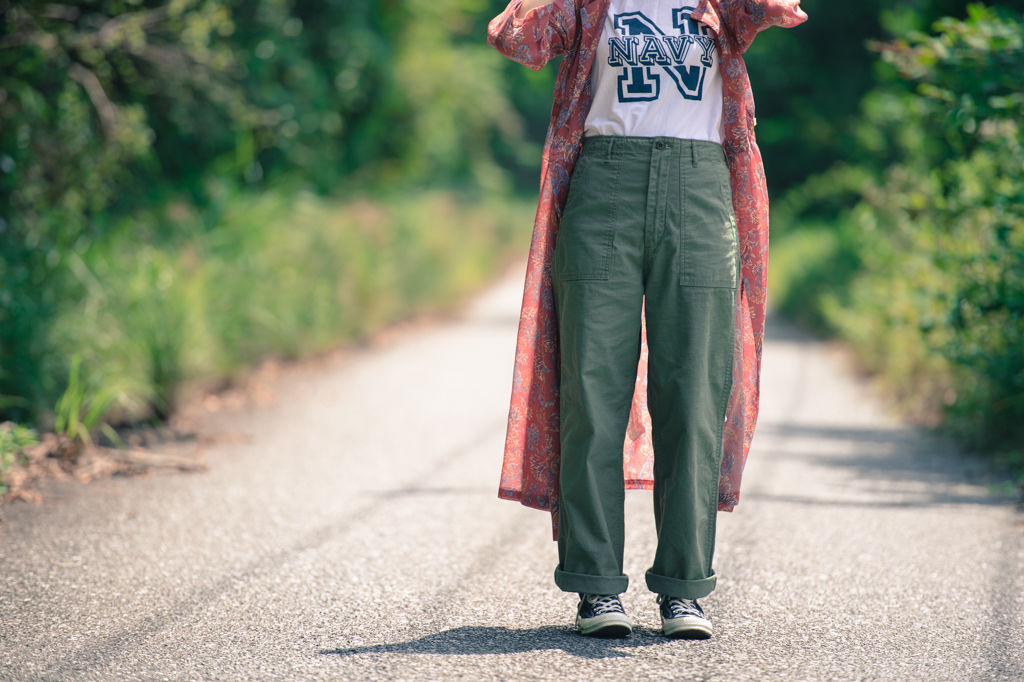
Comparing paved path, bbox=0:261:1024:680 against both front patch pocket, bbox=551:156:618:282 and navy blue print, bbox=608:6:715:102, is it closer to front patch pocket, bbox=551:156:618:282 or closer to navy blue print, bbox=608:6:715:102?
front patch pocket, bbox=551:156:618:282

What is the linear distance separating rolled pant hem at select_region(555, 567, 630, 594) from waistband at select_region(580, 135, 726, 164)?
1129 millimetres

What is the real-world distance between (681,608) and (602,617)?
23 centimetres

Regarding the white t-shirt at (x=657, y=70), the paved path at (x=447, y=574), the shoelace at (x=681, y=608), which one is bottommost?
the paved path at (x=447, y=574)

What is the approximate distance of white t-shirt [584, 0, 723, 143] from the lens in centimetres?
298

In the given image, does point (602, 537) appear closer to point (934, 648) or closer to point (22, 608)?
point (934, 648)

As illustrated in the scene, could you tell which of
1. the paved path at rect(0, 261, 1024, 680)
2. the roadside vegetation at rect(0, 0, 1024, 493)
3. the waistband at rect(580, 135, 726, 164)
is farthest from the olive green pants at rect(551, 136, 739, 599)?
the roadside vegetation at rect(0, 0, 1024, 493)

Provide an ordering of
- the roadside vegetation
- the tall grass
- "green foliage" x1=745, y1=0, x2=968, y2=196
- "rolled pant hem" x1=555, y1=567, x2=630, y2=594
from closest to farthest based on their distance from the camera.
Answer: "rolled pant hem" x1=555, y1=567, x2=630, y2=594 < the roadside vegetation < the tall grass < "green foliage" x1=745, y1=0, x2=968, y2=196

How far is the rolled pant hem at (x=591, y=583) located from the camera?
301cm

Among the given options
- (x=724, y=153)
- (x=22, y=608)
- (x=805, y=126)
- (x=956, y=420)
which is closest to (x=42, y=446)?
(x=22, y=608)

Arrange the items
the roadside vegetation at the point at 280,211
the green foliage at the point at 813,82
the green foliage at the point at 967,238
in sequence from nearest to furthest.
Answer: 1. the green foliage at the point at 967,238
2. the roadside vegetation at the point at 280,211
3. the green foliage at the point at 813,82

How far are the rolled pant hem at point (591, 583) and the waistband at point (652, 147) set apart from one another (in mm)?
1129

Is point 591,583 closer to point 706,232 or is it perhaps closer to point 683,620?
point 683,620

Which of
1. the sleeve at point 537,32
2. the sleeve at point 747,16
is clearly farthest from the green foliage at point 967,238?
the sleeve at point 537,32

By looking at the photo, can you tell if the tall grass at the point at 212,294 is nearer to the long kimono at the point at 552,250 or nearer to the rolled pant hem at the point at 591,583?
the long kimono at the point at 552,250
